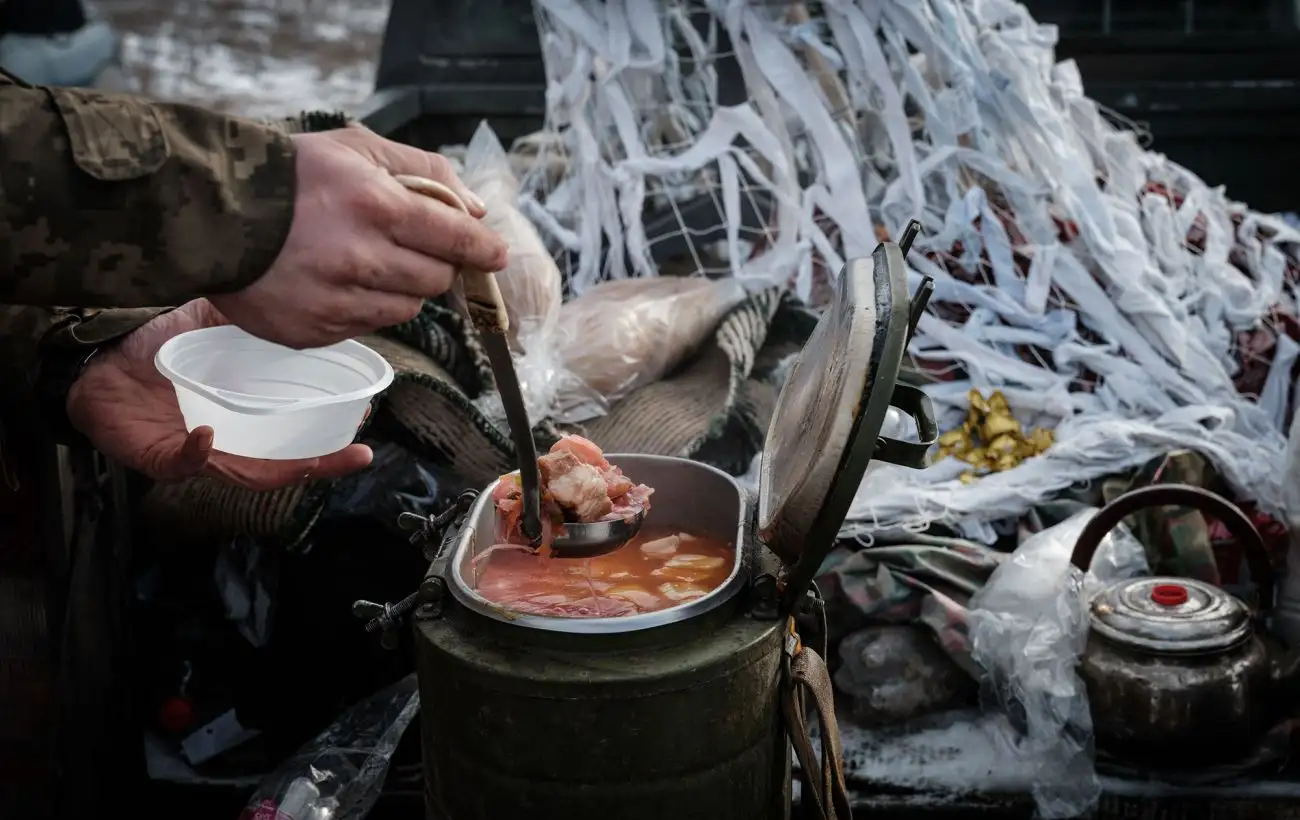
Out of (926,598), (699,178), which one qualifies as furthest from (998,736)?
(699,178)

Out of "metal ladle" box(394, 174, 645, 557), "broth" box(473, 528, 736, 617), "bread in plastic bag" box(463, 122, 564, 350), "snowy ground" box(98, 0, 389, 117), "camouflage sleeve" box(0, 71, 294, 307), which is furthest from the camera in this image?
"snowy ground" box(98, 0, 389, 117)

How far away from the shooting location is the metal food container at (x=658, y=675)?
1.66 m

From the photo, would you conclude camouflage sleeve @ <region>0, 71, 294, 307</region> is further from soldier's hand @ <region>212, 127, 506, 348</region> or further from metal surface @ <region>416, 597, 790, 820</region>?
metal surface @ <region>416, 597, 790, 820</region>

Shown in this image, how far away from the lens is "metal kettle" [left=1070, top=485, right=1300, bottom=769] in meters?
2.59

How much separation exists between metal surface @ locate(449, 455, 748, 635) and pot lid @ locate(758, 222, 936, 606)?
13 centimetres

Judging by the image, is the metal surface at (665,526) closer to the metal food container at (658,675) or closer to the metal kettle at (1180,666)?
the metal food container at (658,675)

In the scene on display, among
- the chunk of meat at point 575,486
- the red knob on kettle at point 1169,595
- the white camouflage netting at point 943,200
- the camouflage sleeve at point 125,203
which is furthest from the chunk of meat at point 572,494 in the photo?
the white camouflage netting at point 943,200

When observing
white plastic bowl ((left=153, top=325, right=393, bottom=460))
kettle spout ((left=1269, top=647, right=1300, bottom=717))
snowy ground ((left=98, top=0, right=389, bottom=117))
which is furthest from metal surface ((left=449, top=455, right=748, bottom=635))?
snowy ground ((left=98, top=0, right=389, bottom=117))

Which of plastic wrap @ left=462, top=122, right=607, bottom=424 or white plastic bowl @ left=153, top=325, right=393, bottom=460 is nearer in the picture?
white plastic bowl @ left=153, top=325, right=393, bottom=460

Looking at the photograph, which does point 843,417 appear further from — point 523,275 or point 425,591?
point 523,275

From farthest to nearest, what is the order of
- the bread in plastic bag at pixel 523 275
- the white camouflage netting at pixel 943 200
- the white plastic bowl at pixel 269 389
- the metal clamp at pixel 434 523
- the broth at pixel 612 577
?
the white camouflage netting at pixel 943 200 < the bread in plastic bag at pixel 523 275 < the metal clamp at pixel 434 523 < the broth at pixel 612 577 < the white plastic bowl at pixel 269 389

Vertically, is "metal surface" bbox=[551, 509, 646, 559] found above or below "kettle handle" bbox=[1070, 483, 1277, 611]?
above

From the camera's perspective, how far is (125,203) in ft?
4.83

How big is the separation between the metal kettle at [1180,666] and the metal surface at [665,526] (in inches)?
37.4
